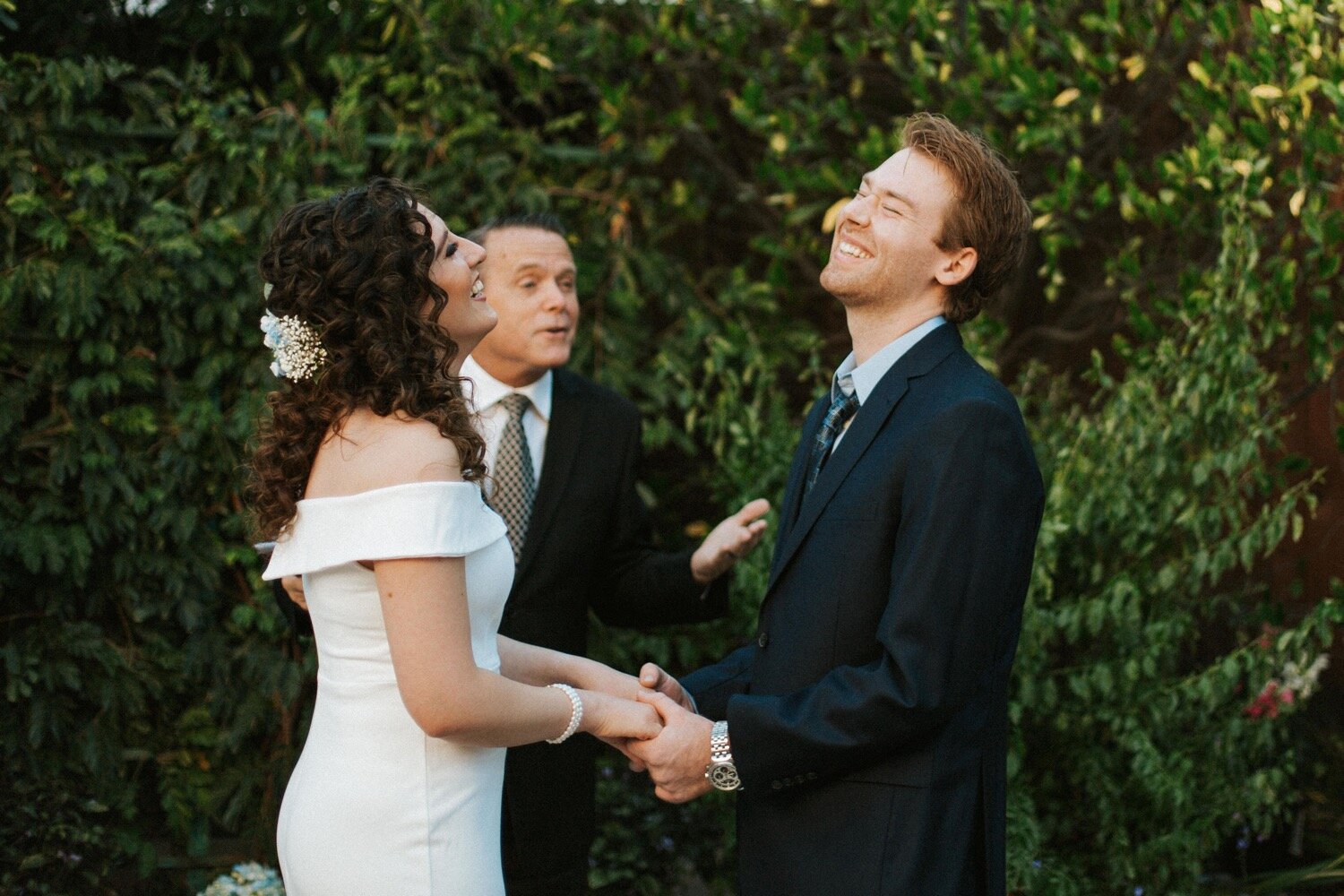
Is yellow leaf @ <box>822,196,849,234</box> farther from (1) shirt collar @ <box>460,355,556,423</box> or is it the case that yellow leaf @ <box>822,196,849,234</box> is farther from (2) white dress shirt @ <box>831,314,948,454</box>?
(2) white dress shirt @ <box>831,314,948,454</box>

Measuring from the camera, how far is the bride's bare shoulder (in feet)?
6.41

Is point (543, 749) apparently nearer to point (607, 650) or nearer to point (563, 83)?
point (607, 650)

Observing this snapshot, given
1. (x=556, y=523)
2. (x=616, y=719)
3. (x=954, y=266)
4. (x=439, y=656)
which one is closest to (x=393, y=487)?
(x=439, y=656)

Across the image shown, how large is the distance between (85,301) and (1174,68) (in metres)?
3.70

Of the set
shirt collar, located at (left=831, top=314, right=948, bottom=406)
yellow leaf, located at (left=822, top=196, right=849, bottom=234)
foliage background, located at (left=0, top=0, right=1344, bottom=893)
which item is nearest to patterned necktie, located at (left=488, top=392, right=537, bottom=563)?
foliage background, located at (left=0, top=0, right=1344, bottom=893)

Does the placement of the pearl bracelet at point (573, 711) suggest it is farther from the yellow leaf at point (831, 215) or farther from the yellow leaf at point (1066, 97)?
the yellow leaf at point (1066, 97)

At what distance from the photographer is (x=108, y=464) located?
150 inches

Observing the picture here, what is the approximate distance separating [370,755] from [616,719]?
0.44 metres

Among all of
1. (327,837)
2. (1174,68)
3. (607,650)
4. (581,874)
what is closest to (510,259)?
(607,650)

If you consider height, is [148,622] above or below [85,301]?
below

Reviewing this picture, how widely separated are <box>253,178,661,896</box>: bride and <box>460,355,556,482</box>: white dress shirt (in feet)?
4.13

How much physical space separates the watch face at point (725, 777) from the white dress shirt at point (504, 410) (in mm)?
1211

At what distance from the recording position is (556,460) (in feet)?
11.1

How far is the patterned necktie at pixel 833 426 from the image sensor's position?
249 centimetres
